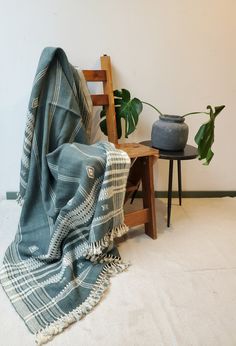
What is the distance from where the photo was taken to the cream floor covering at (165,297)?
0.92m

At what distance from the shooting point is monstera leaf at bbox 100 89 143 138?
1.53m

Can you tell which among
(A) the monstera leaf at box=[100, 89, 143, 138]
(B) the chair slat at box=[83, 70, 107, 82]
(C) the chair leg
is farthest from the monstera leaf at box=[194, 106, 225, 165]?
(B) the chair slat at box=[83, 70, 107, 82]

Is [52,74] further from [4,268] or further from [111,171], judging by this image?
[4,268]

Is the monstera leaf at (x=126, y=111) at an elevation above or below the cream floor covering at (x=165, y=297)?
above

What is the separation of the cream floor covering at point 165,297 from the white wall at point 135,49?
2.30ft

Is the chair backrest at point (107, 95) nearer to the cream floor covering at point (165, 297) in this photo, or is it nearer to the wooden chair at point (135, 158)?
the wooden chair at point (135, 158)

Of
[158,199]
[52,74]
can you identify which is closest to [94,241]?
[52,74]

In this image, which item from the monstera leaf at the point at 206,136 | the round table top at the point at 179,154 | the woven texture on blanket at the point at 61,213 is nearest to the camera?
the woven texture on blanket at the point at 61,213

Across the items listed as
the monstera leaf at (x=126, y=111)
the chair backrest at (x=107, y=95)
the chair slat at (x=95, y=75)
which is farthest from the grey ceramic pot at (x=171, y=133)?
the chair slat at (x=95, y=75)

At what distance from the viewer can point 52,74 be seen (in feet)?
4.38

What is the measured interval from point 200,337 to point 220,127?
1.36 metres

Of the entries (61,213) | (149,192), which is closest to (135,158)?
(149,192)

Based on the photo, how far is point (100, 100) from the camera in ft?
5.26

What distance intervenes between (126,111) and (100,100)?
0.17 meters
